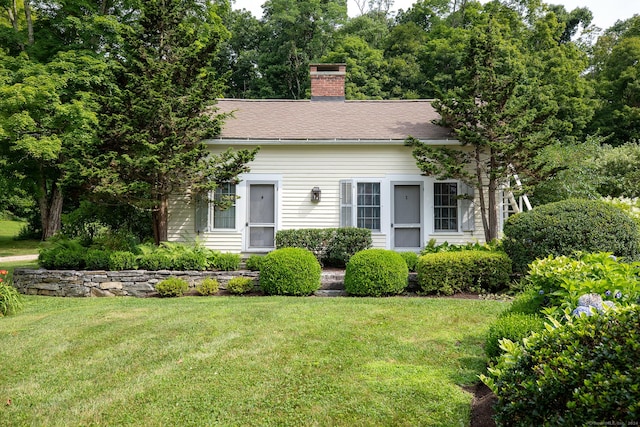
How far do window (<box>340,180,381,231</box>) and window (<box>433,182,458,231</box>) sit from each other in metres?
1.51

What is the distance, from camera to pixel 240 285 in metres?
8.51

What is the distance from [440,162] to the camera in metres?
10.2

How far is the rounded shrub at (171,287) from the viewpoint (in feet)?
27.9

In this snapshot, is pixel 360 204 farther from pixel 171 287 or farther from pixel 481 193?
pixel 171 287

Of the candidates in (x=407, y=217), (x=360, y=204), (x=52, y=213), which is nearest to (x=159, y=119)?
(x=360, y=204)

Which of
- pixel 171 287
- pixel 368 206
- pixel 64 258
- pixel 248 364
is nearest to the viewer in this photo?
pixel 248 364

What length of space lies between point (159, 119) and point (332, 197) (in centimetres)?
456

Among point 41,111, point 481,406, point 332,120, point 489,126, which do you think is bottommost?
point 481,406

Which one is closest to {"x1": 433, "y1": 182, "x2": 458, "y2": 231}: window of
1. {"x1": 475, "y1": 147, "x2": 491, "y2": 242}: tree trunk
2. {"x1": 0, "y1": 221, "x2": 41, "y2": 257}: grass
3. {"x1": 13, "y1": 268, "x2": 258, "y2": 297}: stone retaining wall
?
{"x1": 475, "y1": 147, "x2": 491, "y2": 242}: tree trunk

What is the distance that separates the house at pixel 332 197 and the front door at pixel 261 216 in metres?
0.03

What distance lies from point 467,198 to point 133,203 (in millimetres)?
7901

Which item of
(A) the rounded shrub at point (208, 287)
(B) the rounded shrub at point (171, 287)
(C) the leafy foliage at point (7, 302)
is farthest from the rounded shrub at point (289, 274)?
(C) the leafy foliage at point (7, 302)

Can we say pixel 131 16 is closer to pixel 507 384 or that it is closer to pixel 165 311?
pixel 165 311

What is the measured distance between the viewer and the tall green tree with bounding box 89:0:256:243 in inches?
361
